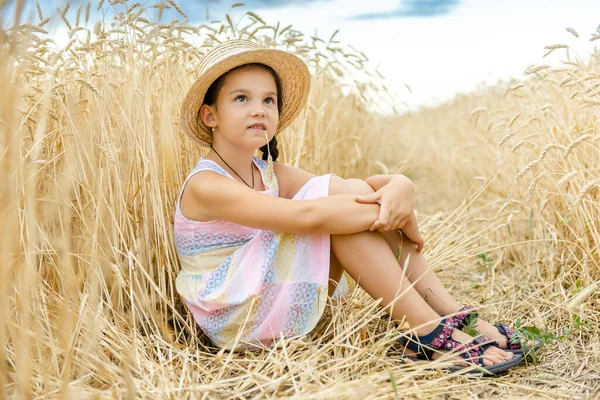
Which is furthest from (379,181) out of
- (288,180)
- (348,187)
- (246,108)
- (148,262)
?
(148,262)

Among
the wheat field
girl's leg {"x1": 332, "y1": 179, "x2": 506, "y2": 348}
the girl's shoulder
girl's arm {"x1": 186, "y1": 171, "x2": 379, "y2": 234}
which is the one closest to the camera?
the wheat field

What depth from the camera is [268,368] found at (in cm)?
176

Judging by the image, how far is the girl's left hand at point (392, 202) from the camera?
1780 millimetres

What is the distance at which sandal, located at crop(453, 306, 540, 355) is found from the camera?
189cm

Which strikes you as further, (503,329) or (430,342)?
(503,329)

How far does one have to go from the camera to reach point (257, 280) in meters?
1.81

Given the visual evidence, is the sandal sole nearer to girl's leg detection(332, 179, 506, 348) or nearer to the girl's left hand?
girl's leg detection(332, 179, 506, 348)

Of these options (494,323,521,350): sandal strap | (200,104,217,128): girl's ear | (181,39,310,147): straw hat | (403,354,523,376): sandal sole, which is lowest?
(403,354,523,376): sandal sole

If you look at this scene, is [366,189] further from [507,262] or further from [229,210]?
[507,262]

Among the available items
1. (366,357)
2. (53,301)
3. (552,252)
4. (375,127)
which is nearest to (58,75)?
(53,301)

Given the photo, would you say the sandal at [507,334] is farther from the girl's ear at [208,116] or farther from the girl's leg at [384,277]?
the girl's ear at [208,116]

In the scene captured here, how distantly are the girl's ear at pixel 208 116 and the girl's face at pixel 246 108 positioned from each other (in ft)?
0.14

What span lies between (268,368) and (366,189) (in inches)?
25.1

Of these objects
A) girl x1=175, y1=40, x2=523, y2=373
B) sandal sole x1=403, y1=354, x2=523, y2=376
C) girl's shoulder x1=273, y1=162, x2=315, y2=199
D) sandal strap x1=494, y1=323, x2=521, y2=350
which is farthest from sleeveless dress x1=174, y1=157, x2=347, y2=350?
sandal strap x1=494, y1=323, x2=521, y2=350
